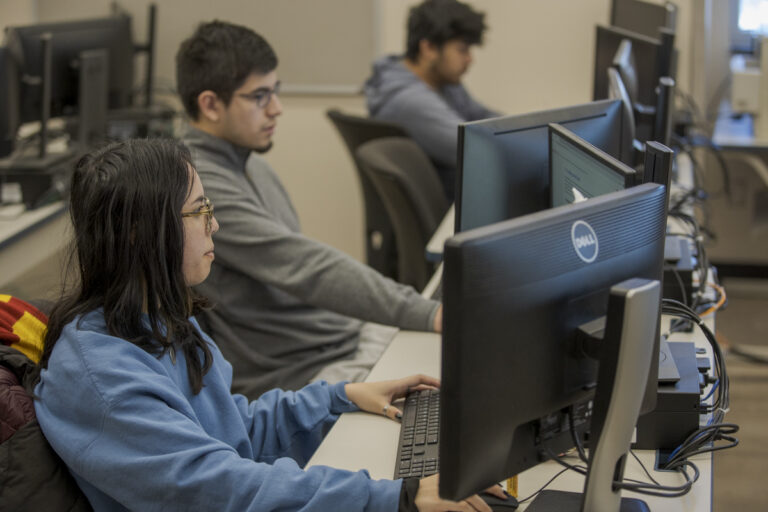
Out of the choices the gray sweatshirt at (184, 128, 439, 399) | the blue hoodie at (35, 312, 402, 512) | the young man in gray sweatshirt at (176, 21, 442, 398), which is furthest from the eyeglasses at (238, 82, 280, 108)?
the blue hoodie at (35, 312, 402, 512)

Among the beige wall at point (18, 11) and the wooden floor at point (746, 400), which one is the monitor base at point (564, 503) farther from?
the beige wall at point (18, 11)

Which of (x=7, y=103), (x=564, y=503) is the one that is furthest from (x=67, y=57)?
(x=564, y=503)

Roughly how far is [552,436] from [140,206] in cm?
58

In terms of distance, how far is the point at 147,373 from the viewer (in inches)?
44.0

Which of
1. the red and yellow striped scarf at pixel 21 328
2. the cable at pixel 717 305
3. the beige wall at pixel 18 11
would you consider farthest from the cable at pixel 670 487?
the beige wall at pixel 18 11

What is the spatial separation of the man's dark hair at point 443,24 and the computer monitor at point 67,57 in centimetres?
114

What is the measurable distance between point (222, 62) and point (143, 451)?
1032 millimetres

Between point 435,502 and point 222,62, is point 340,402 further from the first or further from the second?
point 222,62

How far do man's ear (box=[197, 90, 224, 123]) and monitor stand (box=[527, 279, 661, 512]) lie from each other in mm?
1164

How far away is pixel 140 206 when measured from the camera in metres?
1.15

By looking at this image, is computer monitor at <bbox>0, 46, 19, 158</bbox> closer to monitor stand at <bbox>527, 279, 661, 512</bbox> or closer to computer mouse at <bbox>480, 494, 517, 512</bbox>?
computer mouse at <bbox>480, 494, 517, 512</bbox>

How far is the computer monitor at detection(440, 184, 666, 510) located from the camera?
2.90 feet

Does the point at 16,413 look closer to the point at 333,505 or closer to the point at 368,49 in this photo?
the point at 333,505

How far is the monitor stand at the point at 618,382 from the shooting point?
926 millimetres
